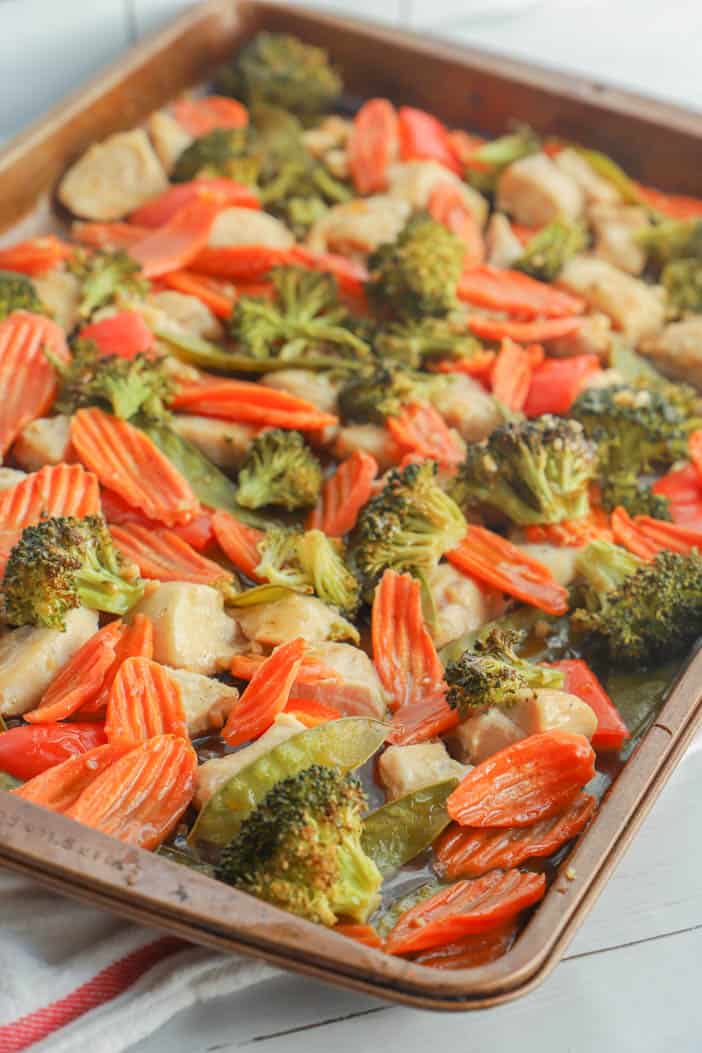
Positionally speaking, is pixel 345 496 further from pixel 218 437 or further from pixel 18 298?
pixel 18 298

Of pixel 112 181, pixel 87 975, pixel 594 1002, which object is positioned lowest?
pixel 594 1002

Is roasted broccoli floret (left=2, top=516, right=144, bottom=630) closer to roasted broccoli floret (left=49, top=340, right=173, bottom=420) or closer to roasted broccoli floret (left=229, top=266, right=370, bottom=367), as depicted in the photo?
roasted broccoli floret (left=49, top=340, right=173, bottom=420)

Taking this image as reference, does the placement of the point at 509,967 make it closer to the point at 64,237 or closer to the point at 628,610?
the point at 628,610

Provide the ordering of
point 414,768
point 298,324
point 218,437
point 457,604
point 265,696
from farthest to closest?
1. point 298,324
2. point 218,437
3. point 457,604
4. point 265,696
5. point 414,768

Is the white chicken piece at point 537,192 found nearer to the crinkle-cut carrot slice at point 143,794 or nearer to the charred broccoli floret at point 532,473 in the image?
the charred broccoli floret at point 532,473

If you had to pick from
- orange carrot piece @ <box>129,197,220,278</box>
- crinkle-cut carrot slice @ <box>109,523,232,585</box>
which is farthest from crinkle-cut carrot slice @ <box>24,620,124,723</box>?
orange carrot piece @ <box>129,197,220,278</box>

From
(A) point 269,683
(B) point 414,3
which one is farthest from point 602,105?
(A) point 269,683

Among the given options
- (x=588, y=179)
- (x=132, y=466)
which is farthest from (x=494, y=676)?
(x=588, y=179)
